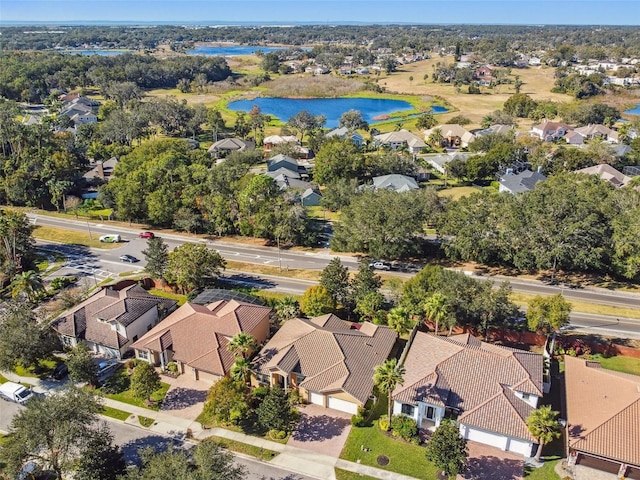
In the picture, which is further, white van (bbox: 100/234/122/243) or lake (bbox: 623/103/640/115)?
lake (bbox: 623/103/640/115)

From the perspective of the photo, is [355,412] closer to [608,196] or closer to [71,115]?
[608,196]

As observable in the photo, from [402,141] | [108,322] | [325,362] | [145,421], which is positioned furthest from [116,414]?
[402,141]

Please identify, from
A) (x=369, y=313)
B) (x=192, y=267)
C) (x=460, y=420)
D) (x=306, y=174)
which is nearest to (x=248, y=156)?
(x=306, y=174)

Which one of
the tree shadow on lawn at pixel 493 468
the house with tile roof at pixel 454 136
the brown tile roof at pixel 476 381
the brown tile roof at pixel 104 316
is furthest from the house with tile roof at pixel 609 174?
the brown tile roof at pixel 104 316

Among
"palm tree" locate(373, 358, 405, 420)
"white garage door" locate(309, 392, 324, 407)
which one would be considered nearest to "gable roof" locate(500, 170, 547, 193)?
"palm tree" locate(373, 358, 405, 420)

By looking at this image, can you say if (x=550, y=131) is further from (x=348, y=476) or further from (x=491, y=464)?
(x=348, y=476)

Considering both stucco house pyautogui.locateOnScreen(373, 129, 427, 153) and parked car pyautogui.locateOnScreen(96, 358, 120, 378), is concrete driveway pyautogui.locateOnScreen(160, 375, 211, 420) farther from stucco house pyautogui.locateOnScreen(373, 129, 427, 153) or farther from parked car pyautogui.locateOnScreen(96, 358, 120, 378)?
stucco house pyautogui.locateOnScreen(373, 129, 427, 153)
